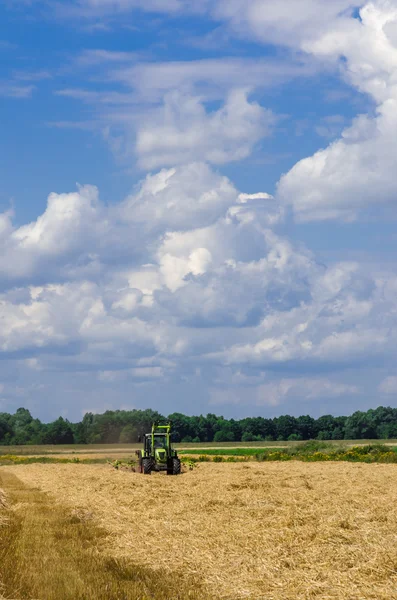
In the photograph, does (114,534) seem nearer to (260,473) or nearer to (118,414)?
(260,473)

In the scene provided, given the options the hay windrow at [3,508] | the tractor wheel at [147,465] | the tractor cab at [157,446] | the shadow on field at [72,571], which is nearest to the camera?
the shadow on field at [72,571]

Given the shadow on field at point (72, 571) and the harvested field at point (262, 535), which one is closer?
the shadow on field at point (72, 571)

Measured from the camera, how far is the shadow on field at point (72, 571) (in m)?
10.0

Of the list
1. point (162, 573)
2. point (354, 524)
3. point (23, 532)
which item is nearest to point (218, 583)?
point (162, 573)

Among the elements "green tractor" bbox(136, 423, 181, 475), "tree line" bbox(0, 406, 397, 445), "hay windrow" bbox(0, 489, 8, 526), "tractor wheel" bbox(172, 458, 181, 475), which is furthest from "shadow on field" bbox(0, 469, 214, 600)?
"tree line" bbox(0, 406, 397, 445)

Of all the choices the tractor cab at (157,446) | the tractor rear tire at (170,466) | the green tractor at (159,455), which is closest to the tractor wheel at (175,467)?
the green tractor at (159,455)

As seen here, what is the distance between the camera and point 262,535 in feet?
45.4

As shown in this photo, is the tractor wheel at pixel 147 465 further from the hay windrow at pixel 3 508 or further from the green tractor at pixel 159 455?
the hay windrow at pixel 3 508

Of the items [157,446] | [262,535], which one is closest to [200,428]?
[157,446]

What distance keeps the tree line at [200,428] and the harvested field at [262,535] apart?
103 meters

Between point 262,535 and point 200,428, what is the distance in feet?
431

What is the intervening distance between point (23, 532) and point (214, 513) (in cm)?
488

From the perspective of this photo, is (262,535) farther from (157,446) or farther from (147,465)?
(157,446)

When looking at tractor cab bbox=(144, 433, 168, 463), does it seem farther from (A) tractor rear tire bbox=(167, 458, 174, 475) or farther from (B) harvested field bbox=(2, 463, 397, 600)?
(B) harvested field bbox=(2, 463, 397, 600)
